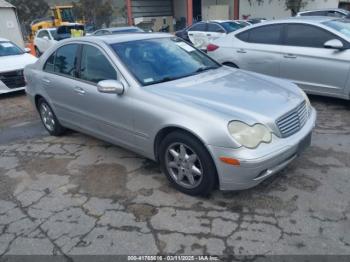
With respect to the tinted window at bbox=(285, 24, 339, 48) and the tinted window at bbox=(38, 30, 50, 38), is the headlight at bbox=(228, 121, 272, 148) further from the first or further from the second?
the tinted window at bbox=(38, 30, 50, 38)

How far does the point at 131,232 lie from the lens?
9.36 ft

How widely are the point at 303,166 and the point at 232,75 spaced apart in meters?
1.34

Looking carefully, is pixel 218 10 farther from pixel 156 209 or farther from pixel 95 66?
pixel 156 209

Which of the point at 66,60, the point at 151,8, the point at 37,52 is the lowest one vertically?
the point at 37,52

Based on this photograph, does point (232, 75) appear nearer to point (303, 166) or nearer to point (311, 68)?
point (303, 166)

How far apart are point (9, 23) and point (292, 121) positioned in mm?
19298

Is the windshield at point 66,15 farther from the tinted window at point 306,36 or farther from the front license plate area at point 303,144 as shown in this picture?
the front license plate area at point 303,144

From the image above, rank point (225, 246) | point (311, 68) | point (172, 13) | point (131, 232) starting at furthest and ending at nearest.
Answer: point (172, 13) → point (311, 68) → point (131, 232) → point (225, 246)

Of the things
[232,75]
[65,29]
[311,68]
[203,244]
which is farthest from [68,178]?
[65,29]

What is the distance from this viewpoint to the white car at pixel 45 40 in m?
16.7

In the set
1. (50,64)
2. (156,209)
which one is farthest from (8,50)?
(156,209)

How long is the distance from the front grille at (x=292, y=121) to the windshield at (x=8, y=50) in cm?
831

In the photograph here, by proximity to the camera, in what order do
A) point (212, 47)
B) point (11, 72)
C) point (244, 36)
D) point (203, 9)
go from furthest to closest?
1. point (203, 9)
2. point (11, 72)
3. point (212, 47)
4. point (244, 36)

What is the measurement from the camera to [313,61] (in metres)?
5.47
